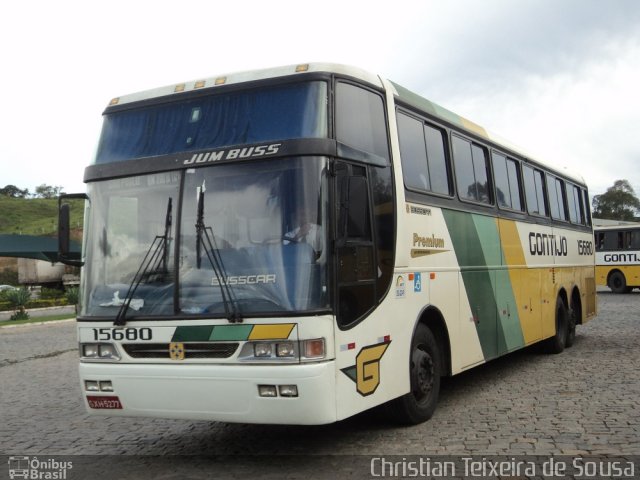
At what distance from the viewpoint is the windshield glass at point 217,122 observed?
627 cm

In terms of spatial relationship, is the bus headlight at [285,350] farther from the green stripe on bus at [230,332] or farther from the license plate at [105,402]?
the license plate at [105,402]

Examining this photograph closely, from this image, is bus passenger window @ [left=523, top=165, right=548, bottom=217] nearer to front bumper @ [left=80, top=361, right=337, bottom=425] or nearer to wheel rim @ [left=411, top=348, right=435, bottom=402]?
wheel rim @ [left=411, top=348, right=435, bottom=402]

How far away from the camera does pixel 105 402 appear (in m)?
6.49

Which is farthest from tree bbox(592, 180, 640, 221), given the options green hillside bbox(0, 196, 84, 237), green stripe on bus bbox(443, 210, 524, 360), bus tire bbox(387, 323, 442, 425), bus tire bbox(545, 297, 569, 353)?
bus tire bbox(387, 323, 442, 425)

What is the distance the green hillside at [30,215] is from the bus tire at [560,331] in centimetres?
8570

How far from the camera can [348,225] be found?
247 inches

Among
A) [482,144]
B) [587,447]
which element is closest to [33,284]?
[482,144]

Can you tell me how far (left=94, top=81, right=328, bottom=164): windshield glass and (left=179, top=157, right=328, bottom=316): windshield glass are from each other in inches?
12.5

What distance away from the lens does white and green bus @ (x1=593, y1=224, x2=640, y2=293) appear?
35688mm

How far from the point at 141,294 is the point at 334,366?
180 centimetres

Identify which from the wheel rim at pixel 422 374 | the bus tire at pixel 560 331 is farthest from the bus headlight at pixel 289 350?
the bus tire at pixel 560 331

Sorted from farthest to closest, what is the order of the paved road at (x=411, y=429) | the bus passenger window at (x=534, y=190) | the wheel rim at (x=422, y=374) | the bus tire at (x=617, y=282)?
the bus tire at (x=617, y=282), the bus passenger window at (x=534, y=190), the wheel rim at (x=422, y=374), the paved road at (x=411, y=429)

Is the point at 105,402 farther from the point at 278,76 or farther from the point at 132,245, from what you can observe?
the point at 278,76

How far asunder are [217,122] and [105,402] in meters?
2.67
